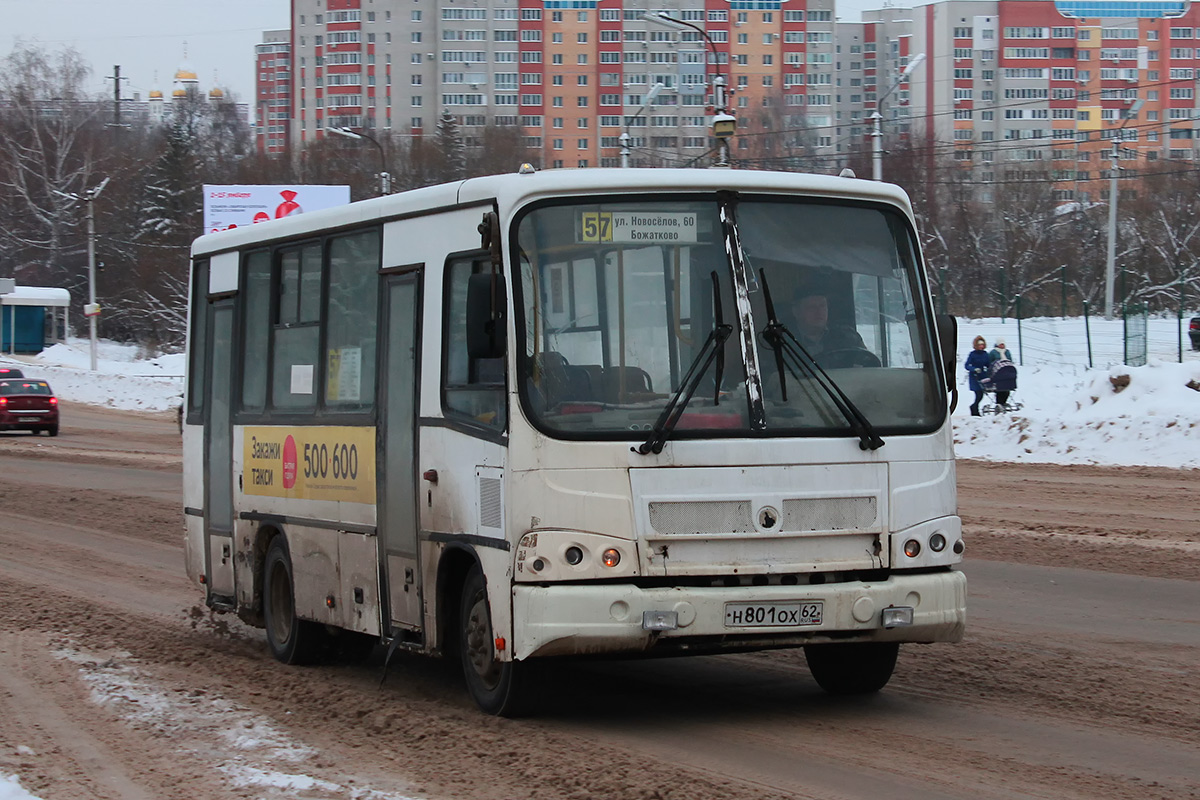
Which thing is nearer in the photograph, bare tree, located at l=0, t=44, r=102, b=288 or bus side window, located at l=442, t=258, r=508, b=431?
bus side window, located at l=442, t=258, r=508, b=431

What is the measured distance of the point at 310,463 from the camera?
1003 cm

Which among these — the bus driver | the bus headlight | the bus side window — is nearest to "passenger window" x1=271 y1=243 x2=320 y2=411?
the bus side window

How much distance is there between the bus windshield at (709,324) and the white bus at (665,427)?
0.01 meters

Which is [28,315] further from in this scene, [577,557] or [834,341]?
[577,557]

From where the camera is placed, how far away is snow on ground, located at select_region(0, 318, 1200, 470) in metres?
23.8

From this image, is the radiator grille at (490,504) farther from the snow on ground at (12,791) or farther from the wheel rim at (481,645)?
the snow on ground at (12,791)

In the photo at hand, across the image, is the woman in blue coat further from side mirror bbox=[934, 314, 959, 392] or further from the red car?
the red car

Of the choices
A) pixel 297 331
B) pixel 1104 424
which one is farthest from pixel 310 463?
pixel 1104 424

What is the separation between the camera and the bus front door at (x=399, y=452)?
8719mm

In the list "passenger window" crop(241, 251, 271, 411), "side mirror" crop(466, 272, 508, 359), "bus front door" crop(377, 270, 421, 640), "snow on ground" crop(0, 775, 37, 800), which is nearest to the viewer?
"snow on ground" crop(0, 775, 37, 800)

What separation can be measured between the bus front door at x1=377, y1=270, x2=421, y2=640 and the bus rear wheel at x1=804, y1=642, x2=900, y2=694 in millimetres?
2059

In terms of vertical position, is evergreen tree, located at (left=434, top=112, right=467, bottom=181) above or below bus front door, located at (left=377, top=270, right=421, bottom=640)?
above

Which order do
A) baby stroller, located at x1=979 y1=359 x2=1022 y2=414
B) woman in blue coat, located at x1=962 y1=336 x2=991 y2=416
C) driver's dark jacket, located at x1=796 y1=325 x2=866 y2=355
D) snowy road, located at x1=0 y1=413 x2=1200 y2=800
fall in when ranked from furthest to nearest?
woman in blue coat, located at x1=962 y1=336 x2=991 y2=416 → baby stroller, located at x1=979 y1=359 x2=1022 y2=414 → driver's dark jacket, located at x1=796 y1=325 x2=866 y2=355 → snowy road, located at x1=0 y1=413 x2=1200 y2=800

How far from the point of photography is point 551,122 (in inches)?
5438
